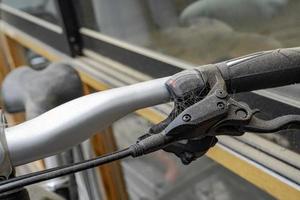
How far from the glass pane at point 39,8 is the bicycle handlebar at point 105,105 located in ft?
3.87

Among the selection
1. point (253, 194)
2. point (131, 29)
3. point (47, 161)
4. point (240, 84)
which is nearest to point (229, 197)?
point (253, 194)

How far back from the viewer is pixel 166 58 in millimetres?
1053

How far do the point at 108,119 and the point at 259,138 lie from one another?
1.43ft

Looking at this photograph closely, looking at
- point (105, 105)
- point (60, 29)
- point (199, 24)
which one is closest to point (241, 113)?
point (105, 105)

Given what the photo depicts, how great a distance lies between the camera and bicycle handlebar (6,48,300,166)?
392 mm

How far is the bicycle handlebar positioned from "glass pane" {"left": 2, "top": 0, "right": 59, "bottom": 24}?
1.18 meters

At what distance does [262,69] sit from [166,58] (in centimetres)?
66

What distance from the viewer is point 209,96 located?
1.24 ft

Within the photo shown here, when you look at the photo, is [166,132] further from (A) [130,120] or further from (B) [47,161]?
(A) [130,120]

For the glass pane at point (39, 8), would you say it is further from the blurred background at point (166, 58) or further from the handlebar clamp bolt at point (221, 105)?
the handlebar clamp bolt at point (221, 105)

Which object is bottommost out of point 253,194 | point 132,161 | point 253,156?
point 132,161

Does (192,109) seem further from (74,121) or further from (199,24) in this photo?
(199,24)

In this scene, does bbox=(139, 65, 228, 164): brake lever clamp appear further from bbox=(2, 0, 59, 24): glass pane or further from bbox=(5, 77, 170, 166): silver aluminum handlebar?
bbox=(2, 0, 59, 24): glass pane

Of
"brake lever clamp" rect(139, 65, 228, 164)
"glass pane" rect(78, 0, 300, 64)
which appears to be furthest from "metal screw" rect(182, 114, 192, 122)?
"glass pane" rect(78, 0, 300, 64)
